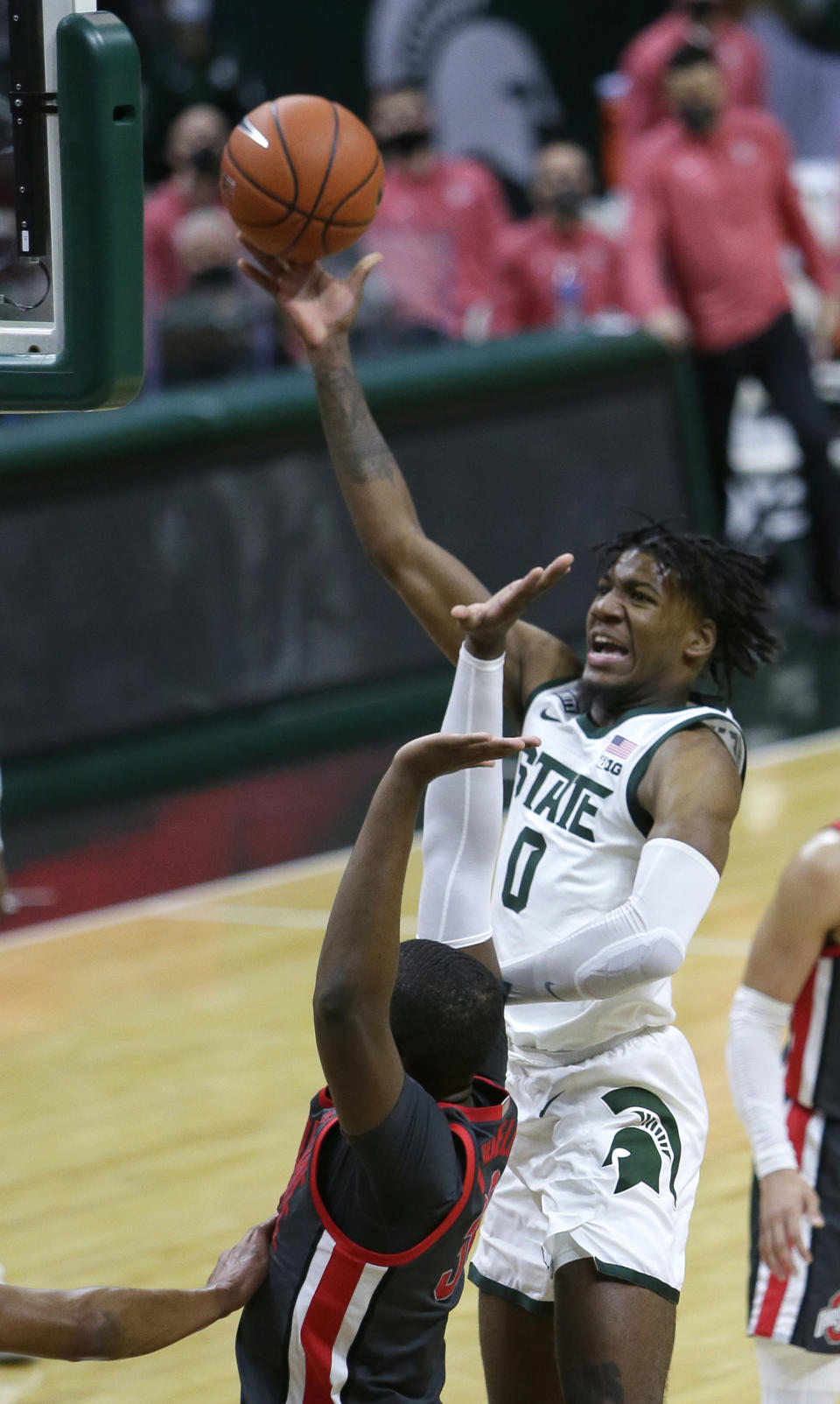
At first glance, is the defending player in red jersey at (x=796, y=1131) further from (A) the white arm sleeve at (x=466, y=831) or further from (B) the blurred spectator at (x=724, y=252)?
(B) the blurred spectator at (x=724, y=252)

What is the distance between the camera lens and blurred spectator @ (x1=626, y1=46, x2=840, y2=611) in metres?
11.0

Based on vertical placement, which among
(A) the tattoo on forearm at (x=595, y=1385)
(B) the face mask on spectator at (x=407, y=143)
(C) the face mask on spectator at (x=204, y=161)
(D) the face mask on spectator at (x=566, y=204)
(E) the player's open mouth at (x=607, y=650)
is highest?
(B) the face mask on spectator at (x=407, y=143)

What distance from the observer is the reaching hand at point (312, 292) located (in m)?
4.23

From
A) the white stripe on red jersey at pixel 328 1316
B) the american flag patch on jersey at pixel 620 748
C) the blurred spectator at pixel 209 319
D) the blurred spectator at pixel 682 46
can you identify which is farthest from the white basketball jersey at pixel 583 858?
the blurred spectator at pixel 682 46

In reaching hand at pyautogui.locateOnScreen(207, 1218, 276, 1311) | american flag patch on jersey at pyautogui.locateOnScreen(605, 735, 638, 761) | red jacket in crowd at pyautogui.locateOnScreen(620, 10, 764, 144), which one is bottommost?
reaching hand at pyautogui.locateOnScreen(207, 1218, 276, 1311)

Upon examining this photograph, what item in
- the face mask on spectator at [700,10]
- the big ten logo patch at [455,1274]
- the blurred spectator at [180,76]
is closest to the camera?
the big ten logo patch at [455,1274]

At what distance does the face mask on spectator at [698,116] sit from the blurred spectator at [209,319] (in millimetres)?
2240

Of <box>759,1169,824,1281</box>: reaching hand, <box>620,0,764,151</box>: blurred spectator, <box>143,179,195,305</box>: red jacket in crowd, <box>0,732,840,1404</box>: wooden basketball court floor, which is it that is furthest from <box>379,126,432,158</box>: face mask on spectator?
<box>759,1169,824,1281</box>: reaching hand

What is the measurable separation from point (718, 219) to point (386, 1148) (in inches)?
353

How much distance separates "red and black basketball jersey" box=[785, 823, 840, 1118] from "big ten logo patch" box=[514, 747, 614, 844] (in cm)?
49

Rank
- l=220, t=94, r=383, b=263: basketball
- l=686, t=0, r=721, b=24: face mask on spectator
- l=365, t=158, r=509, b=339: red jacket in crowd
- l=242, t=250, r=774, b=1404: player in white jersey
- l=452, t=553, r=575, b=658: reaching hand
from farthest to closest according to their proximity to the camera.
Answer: l=686, t=0, r=721, b=24: face mask on spectator, l=365, t=158, r=509, b=339: red jacket in crowd, l=220, t=94, r=383, b=263: basketball, l=242, t=250, r=774, b=1404: player in white jersey, l=452, t=553, r=575, b=658: reaching hand

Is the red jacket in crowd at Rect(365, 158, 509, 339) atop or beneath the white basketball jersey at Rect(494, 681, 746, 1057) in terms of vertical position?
atop

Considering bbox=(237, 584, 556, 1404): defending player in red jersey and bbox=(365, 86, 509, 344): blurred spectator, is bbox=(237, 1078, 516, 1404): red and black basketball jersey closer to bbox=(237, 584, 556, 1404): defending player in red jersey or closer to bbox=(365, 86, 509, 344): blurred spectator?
bbox=(237, 584, 556, 1404): defending player in red jersey

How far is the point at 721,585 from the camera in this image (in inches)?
150
